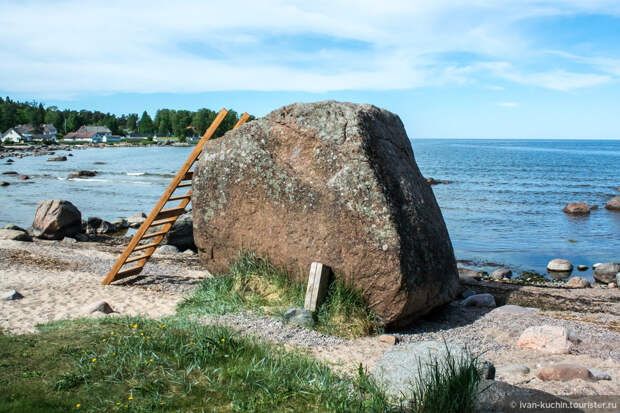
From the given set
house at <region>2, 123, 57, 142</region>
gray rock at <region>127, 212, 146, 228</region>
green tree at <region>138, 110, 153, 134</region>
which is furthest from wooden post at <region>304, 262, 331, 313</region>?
green tree at <region>138, 110, 153, 134</region>

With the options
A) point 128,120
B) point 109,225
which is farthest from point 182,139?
point 109,225

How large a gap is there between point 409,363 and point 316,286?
2.58 m

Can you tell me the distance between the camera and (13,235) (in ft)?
55.5

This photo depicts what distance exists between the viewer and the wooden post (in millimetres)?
8047

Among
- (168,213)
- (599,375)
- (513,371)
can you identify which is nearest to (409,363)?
(513,371)

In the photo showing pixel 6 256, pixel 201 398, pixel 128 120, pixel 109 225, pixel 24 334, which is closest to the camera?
pixel 201 398

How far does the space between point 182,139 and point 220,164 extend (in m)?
145

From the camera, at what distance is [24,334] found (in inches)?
272

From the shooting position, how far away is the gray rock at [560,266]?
16766mm

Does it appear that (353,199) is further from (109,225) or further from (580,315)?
(109,225)

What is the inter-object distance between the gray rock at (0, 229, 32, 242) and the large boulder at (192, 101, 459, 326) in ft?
33.9

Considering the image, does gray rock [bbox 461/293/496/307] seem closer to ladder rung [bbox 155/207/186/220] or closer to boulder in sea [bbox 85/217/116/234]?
ladder rung [bbox 155/207/186/220]

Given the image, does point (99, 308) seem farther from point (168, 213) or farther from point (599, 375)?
point (599, 375)

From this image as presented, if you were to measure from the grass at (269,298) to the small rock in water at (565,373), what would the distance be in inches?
107
